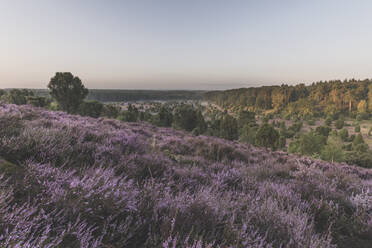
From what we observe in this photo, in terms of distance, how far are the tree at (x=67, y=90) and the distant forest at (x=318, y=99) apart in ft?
459

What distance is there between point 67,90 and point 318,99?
599 ft

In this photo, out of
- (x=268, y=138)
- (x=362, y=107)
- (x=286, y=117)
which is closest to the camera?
(x=268, y=138)

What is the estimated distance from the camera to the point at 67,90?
33.6 m

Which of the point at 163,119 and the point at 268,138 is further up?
the point at 163,119

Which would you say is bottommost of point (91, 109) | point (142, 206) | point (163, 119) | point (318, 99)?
point (163, 119)

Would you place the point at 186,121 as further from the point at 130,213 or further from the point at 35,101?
Answer: the point at 130,213

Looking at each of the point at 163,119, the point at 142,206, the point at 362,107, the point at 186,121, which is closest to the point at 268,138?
the point at 186,121

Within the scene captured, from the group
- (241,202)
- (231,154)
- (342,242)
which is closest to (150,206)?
(241,202)

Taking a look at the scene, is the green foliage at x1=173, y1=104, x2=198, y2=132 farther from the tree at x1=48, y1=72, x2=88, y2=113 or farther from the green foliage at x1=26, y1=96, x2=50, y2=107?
the green foliage at x1=26, y1=96, x2=50, y2=107

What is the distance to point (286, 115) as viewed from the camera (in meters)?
129

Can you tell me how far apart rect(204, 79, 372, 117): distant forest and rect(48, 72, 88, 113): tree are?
140m

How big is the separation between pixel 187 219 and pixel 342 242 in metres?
1.96

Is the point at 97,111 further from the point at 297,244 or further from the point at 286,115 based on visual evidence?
the point at 286,115

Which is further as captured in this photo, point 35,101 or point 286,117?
point 286,117
